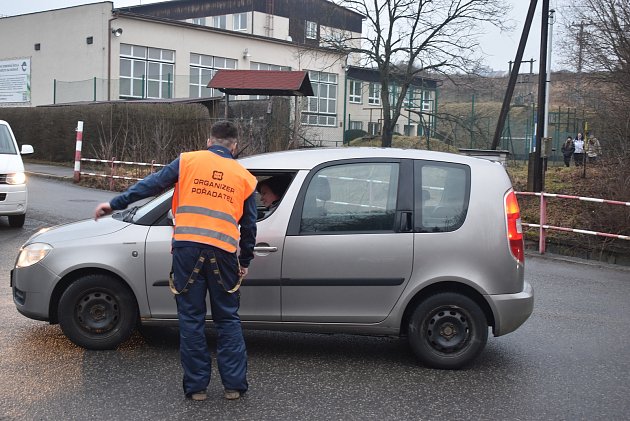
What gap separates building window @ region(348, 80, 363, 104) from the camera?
158 ft

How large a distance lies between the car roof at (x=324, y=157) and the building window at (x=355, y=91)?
41.4 m

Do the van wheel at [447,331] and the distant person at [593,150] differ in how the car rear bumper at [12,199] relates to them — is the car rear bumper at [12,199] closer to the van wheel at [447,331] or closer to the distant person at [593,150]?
the van wheel at [447,331]

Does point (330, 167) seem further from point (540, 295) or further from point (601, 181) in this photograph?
point (601, 181)

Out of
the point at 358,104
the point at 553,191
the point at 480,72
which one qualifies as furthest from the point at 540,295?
the point at 358,104

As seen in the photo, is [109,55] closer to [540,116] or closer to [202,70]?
[202,70]

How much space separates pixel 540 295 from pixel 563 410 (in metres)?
4.23

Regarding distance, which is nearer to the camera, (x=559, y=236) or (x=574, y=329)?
(x=574, y=329)

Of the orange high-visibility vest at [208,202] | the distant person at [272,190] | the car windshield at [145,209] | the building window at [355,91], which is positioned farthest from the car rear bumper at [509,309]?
the building window at [355,91]

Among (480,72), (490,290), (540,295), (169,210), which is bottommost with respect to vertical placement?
(540,295)

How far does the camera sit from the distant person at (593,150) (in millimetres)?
18628

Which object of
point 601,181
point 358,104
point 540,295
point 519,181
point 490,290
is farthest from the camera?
point 358,104

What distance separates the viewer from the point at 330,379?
538cm

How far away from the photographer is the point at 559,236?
14.5 m

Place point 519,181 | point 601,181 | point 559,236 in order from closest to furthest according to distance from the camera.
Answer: point 559,236 → point 601,181 → point 519,181
